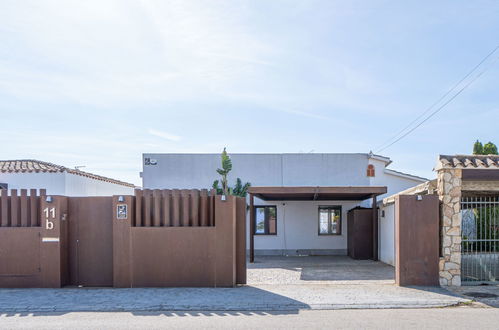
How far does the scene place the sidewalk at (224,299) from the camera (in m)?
9.23

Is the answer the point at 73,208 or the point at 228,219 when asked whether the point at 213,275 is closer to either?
the point at 228,219

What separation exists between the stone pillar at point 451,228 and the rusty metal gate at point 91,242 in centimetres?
809

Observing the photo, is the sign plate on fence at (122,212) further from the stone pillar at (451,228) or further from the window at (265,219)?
the window at (265,219)

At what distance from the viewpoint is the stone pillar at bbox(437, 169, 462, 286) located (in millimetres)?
11445

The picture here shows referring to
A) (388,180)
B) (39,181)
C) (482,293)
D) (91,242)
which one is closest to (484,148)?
(388,180)

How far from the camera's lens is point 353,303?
947 centimetres

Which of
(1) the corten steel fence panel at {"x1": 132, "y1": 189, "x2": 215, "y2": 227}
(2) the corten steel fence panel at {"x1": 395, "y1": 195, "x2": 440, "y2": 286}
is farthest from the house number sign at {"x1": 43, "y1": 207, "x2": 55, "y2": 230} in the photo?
(2) the corten steel fence panel at {"x1": 395, "y1": 195, "x2": 440, "y2": 286}

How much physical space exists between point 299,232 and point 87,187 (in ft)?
32.4

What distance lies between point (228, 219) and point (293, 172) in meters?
10.3

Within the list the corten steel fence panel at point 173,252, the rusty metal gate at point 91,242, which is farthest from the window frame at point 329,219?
the rusty metal gate at point 91,242

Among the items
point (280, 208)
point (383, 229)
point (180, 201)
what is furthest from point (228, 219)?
point (280, 208)

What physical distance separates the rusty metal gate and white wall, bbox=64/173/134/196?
819 centimetres

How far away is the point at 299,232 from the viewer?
21.0 meters

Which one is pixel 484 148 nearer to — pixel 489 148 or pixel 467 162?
pixel 489 148
